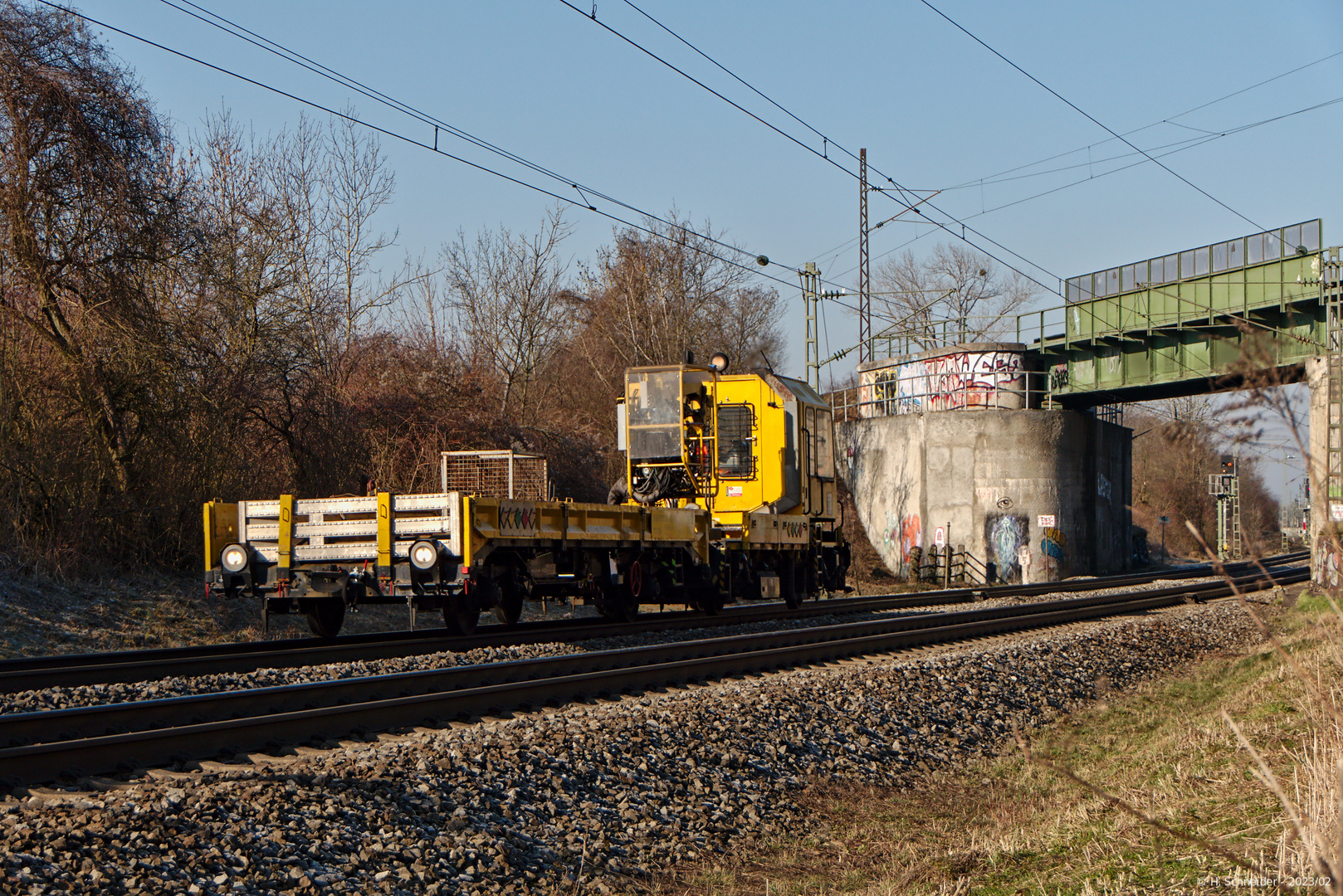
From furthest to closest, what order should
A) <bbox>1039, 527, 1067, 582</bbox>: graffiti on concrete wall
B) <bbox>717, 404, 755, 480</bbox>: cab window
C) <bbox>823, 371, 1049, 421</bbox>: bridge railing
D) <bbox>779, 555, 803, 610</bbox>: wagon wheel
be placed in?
<bbox>823, 371, 1049, 421</bbox>: bridge railing, <bbox>1039, 527, 1067, 582</bbox>: graffiti on concrete wall, <bbox>779, 555, 803, 610</bbox>: wagon wheel, <bbox>717, 404, 755, 480</bbox>: cab window

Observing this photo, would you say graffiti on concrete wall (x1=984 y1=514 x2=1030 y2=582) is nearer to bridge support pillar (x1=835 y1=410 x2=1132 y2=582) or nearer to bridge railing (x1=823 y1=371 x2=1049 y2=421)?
bridge support pillar (x1=835 y1=410 x2=1132 y2=582)

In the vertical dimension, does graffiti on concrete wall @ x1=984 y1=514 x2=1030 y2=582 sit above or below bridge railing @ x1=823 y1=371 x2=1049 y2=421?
below

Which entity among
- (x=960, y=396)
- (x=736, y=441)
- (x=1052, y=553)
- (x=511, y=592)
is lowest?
(x=1052, y=553)

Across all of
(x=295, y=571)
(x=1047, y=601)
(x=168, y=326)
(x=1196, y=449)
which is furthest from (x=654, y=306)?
(x=1196, y=449)

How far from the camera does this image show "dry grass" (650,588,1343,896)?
186 inches

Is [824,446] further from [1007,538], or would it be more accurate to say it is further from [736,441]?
[1007,538]

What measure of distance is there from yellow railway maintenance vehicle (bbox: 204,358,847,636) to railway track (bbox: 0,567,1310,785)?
1.75 metres

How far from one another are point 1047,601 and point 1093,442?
17.2 metres

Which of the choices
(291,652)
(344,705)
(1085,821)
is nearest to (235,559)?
(291,652)

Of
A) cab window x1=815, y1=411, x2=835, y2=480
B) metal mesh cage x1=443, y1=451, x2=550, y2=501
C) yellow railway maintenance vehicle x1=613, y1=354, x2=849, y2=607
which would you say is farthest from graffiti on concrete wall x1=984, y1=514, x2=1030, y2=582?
yellow railway maintenance vehicle x1=613, y1=354, x2=849, y2=607

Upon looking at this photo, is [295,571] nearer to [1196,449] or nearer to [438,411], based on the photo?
[1196,449]

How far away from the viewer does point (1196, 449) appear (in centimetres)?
315

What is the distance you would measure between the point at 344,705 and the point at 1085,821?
5.12 m

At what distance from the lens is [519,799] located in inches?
247
